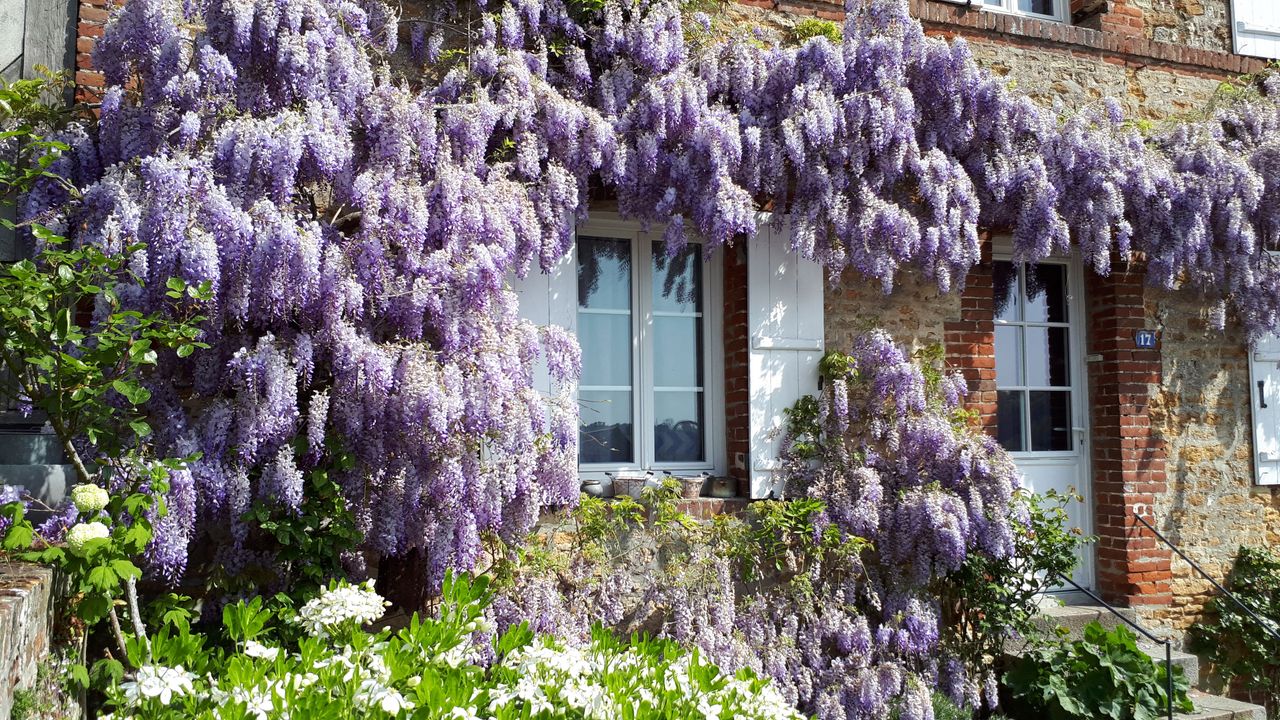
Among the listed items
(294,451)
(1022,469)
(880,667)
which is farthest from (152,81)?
(1022,469)

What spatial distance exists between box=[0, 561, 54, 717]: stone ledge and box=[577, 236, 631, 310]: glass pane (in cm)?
263

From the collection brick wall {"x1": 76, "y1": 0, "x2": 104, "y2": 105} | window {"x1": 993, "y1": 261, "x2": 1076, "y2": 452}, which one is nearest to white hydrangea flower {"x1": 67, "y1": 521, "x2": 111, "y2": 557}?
brick wall {"x1": 76, "y1": 0, "x2": 104, "y2": 105}

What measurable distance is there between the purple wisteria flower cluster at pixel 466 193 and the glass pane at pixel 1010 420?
2.84 ft

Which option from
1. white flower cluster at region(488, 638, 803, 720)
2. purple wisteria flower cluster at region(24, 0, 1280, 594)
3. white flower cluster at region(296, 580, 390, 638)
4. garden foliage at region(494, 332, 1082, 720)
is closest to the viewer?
white flower cluster at region(488, 638, 803, 720)

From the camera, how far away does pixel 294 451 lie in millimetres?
3404

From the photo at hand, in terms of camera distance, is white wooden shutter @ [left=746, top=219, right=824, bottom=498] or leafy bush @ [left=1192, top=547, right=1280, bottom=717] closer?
white wooden shutter @ [left=746, top=219, right=824, bottom=498]

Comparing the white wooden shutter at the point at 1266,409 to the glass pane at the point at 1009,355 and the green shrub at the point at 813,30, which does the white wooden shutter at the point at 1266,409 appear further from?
the green shrub at the point at 813,30

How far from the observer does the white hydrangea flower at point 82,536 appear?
258 centimetres

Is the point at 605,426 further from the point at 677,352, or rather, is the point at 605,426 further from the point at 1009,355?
the point at 1009,355

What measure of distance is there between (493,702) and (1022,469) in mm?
4075

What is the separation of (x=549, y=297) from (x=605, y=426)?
688 mm

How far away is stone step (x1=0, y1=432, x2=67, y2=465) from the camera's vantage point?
3682 mm

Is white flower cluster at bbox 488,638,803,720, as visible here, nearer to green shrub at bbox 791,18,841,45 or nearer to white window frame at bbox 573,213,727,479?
white window frame at bbox 573,213,727,479

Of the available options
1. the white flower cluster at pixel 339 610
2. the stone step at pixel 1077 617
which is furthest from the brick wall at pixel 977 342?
the white flower cluster at pixel 339 610
